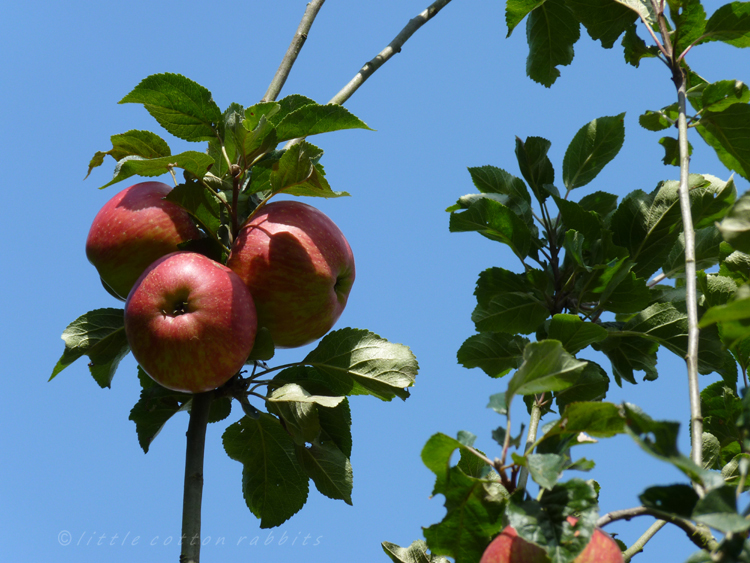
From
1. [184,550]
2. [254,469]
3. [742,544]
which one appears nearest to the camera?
[742,544]

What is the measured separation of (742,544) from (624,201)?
1.10 m

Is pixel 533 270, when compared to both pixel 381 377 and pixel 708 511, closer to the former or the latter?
pixel 381 377

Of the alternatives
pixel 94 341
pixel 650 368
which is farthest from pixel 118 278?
pixel 650 368

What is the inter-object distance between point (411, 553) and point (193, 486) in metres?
0.51

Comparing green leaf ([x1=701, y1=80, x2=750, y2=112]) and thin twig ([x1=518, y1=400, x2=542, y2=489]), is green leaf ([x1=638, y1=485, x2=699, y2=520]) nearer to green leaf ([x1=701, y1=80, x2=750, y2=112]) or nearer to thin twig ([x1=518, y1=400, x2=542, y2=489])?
thin twig ([x1=518, y1=400, x2=542, y2=489])

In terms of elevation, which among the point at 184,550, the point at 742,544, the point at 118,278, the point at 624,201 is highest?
the point at 118,278

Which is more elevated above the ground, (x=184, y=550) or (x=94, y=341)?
(x=94, y=341)

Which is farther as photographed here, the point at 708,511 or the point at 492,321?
the point at 492,321

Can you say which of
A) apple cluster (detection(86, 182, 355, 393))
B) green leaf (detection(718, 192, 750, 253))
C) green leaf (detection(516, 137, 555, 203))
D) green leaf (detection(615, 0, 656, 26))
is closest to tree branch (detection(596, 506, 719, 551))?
green leaf (detection(718, 192, 750, 253))

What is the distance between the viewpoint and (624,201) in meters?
1.78

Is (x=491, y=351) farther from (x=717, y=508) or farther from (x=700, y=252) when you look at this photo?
(x=717, y=508)

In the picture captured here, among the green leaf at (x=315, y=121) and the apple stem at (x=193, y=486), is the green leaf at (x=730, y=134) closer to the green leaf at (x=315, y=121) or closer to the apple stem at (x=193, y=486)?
the green leaf at (x=315, y=121)

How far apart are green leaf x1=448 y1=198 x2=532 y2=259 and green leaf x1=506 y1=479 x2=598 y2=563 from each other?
79cm

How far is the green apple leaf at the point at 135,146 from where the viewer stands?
6.17ft
